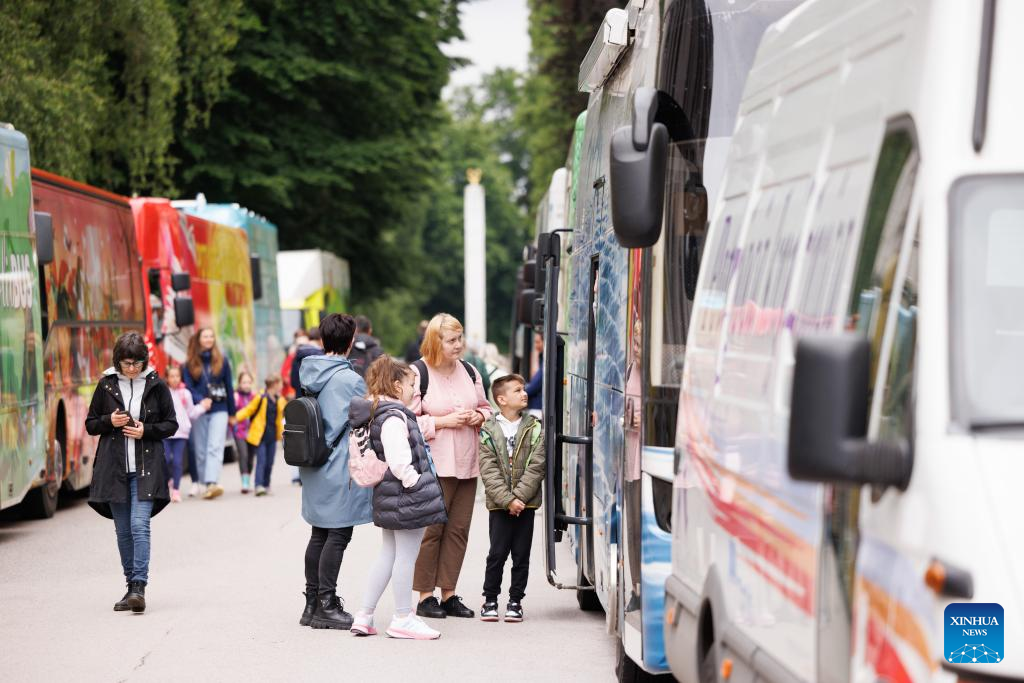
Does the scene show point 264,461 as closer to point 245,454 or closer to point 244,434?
point 244,434

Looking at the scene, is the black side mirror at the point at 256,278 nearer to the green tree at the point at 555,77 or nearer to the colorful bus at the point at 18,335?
the green tree at the point at 555,77

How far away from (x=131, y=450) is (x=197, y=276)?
13623mm

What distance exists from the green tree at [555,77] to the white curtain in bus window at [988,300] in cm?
1745

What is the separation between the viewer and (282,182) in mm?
38031

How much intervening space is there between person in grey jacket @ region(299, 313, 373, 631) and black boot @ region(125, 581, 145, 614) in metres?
1.16

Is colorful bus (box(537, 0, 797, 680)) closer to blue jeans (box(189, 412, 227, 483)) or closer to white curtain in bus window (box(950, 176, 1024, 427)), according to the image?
white curtain in bus window (box(950, 176, 1024, 427))

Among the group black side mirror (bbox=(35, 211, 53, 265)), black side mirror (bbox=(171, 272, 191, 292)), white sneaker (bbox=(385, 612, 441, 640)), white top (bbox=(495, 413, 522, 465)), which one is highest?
black side mirror (bbox=(35, 211, 53, 265))

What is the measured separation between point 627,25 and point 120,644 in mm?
4272

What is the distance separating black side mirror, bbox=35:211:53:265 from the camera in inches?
643

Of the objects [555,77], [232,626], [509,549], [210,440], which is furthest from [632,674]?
[555,77]

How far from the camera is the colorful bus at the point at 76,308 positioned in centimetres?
1725

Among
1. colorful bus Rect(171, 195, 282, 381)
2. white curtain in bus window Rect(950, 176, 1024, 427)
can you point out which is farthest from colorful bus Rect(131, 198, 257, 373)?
white curtain in bus window Rect(950, 176, 1024, 427)

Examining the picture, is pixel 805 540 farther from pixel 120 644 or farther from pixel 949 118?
pixel 120 644

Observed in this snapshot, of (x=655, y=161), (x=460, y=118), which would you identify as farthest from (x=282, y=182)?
(x=460, y=118)
